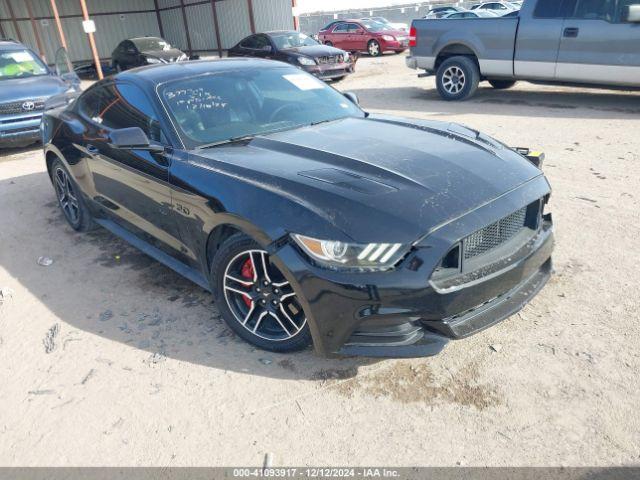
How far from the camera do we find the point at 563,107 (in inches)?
358

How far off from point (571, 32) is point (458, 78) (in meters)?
2.21

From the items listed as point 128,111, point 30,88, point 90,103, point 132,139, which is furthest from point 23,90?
point 132,139

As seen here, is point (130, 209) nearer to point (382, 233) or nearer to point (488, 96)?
point (382, 233)

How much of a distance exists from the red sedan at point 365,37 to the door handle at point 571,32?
12.2 m

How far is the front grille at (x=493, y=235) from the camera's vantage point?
2.57 m

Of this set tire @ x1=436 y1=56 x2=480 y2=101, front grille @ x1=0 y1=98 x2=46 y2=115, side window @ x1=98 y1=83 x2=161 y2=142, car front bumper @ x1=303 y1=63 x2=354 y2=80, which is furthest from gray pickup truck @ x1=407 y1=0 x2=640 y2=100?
side window @ x1=98 y1=83 x2=161 y2=142

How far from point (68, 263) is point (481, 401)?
12.0 ft

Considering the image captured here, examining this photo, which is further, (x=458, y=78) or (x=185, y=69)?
(x=458, y=78)

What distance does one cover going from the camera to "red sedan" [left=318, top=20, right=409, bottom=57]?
19953 mm

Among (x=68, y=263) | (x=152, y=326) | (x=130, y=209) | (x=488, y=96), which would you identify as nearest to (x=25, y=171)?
(x=68, y=263)

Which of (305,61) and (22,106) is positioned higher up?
(22,106)

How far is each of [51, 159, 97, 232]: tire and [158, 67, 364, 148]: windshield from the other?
1.86m

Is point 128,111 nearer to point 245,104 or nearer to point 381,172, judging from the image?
point 245,104

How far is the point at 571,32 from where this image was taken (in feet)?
27.8
